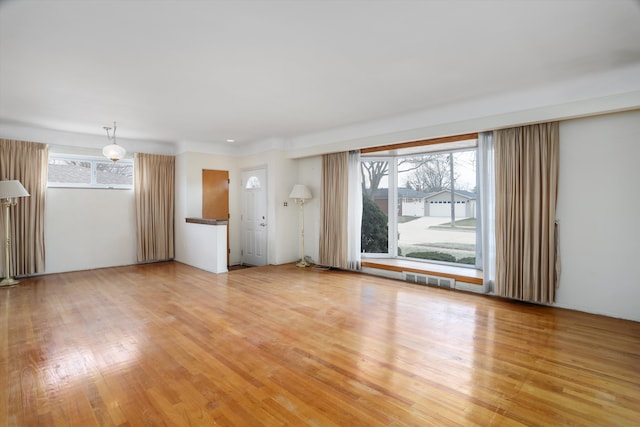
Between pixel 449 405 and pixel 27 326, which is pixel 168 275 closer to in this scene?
pixel 27 326

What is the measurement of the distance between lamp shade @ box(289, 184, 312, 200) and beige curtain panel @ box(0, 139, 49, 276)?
450cm

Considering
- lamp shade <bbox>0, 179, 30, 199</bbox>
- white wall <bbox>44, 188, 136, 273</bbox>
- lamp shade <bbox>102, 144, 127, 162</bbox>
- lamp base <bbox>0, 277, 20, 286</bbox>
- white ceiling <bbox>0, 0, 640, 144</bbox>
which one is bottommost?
lamp base <bbox>0, 277, 20, 286</bbox>

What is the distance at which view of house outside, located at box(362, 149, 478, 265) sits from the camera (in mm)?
5191

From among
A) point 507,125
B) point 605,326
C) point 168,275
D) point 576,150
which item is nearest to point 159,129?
point 168,275

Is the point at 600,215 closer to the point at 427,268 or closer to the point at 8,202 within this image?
the point at 427,268

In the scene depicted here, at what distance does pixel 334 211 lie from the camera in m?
6.13

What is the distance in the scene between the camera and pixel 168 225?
7.05m

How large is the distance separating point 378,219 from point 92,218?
224 inches

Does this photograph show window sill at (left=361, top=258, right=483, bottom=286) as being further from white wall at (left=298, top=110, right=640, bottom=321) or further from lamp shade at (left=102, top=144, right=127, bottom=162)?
lamp shade at (left=102, top=144, right=127, bottom=162)

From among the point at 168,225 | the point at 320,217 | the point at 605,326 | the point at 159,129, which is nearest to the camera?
the point at 605,326

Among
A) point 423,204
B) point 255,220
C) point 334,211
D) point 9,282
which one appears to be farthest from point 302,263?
point 9,282

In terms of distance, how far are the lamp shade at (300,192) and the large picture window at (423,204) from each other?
1.17m

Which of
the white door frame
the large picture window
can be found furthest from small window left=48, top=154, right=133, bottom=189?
the large picture window

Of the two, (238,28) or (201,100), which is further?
(201,100)
